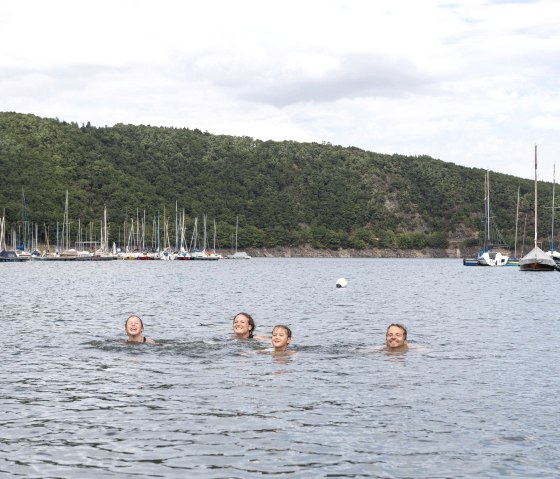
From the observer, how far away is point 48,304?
183 ft

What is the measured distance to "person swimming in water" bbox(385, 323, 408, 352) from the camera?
1074 inches

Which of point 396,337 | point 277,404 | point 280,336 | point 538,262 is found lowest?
point 277,404

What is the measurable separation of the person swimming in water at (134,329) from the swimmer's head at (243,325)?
122 inches

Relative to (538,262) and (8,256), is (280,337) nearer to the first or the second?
(538,262)

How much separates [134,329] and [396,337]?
905 cm

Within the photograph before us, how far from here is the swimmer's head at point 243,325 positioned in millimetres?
29594

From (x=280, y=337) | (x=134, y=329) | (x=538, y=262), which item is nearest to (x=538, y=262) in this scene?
(x=538, y=262)

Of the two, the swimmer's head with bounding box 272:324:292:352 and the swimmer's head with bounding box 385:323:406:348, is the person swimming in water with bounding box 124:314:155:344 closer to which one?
the swimmer's head with bounding box 272:324:292:352

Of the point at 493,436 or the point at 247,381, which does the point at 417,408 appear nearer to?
the point at 493,436

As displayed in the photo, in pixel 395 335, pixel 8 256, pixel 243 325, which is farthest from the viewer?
pixel 8 256

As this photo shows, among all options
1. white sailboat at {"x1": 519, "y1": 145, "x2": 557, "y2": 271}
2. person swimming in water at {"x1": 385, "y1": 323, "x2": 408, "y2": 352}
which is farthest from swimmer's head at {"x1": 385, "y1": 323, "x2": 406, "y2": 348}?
white sailboat at {"x1": 519, "y1": 145, "x2": 557, "y2": 271}

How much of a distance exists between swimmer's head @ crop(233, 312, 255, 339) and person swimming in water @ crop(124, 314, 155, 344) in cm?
311

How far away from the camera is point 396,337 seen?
90.8 ft

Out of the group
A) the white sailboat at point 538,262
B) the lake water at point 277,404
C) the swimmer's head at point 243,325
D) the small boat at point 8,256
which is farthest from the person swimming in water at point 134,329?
the small boat at point 8,256
